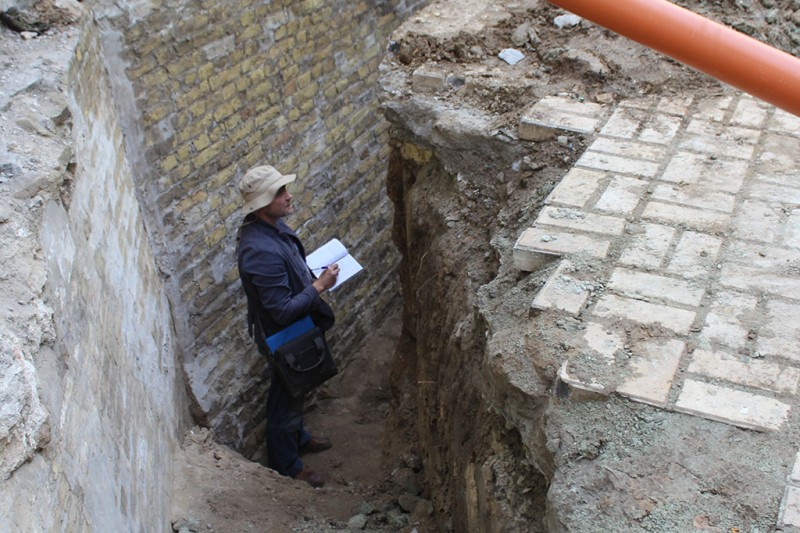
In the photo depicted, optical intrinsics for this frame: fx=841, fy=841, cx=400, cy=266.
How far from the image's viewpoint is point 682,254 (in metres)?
3.27

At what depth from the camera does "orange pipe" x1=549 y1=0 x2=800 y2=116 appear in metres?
2.32

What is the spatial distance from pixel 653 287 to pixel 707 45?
1.00m

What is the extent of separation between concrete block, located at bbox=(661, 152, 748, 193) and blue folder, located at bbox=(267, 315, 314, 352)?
2236mm

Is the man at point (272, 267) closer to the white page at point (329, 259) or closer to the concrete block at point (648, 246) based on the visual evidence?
the white page at point (329, 259)

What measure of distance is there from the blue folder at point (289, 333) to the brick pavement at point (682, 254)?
1714 mm

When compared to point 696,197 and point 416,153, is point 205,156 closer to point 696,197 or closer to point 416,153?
point 416,153

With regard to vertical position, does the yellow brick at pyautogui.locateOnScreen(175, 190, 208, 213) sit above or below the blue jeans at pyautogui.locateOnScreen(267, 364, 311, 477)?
above

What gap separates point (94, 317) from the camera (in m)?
3.24

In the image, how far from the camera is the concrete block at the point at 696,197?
354 centimetres

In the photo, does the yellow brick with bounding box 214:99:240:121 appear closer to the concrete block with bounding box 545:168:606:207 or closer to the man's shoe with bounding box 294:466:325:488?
the man's shoe with bounding box 294:466:325:488

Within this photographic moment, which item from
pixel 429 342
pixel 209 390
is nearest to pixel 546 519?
pixel 429 342

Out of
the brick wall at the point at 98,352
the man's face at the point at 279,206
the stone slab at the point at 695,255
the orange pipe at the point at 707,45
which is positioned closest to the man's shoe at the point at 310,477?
the brick wall at the point at 98,352

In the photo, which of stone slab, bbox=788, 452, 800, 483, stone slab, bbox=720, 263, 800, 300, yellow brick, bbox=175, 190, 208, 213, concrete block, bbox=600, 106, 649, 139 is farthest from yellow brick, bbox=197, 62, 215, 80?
stone slab, bbox=788, 452, 800, 483

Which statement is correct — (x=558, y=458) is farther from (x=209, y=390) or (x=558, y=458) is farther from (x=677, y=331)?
(x=209, y=390)
